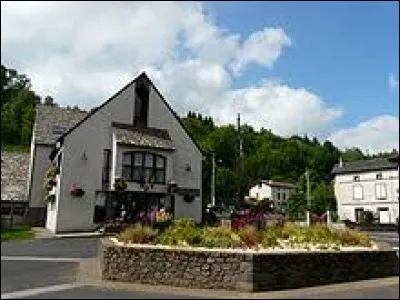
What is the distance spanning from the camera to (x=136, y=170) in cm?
3691

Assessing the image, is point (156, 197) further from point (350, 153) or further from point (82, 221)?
point (350, 153)

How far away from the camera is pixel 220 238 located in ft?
53.2

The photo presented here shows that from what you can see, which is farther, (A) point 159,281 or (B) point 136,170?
(B) point 136,170

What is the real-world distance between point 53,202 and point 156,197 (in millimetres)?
7028

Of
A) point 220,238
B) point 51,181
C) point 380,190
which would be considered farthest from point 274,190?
point 220,238

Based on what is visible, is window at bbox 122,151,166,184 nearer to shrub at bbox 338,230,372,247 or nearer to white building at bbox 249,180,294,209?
shrub at bbox 338,230,372,247

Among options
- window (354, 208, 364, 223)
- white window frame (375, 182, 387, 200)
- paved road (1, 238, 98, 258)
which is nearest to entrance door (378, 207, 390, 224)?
white window frame (375, 182, 387, 200)

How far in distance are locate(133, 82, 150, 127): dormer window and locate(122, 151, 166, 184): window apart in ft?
9.17

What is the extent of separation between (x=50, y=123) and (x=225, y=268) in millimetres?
31736

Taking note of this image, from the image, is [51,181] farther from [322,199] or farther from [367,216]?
[322,199]

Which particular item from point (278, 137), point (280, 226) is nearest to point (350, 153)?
point (278, 137)

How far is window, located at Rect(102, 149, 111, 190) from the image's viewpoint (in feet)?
119

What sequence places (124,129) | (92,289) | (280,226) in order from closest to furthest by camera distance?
(92,289)
(280,226)
(124,129)

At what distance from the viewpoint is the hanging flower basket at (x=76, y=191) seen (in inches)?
1372
